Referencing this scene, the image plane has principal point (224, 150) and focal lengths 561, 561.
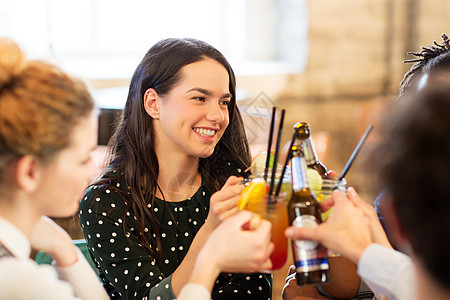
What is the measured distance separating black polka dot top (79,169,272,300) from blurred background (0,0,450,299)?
7.84 feet

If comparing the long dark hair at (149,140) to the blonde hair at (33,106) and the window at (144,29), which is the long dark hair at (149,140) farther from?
the window at (144,29)

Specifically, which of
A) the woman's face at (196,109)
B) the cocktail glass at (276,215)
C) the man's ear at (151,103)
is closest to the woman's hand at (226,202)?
the cocktail glass at (276,215)

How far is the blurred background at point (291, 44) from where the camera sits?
428 cm

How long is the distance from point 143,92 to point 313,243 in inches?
36.9

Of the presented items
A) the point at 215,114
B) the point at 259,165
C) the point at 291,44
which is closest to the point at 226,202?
the point at 259,165

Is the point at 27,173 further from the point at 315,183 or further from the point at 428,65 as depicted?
the point at 428,65

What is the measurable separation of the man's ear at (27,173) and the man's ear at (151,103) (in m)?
0.77

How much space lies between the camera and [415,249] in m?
0.88

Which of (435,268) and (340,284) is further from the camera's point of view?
(340,284)

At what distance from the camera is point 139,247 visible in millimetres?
1604

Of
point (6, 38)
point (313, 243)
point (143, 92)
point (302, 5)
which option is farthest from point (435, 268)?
point (302, 5)

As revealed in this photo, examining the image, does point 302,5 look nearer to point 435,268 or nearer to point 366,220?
point 366,220

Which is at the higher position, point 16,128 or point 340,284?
point 16,128

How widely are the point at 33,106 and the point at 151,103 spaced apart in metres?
0.82
